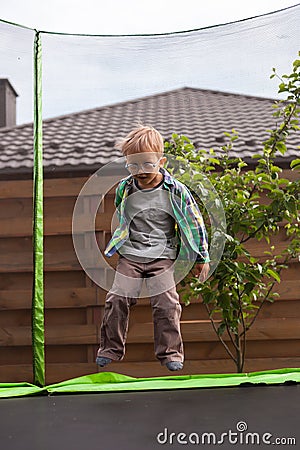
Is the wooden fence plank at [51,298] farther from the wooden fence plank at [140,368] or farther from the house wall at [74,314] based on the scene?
the wooden fence plank at [140,368]

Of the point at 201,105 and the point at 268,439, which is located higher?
the point at 201,105

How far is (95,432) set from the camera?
1.39 metres

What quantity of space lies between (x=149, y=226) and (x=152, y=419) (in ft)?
2.85

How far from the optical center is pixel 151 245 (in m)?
2.26

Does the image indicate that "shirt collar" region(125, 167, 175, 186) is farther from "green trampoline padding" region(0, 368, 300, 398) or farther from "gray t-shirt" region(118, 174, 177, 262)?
"green trampoline padding" region(0, 368, 300, 398)

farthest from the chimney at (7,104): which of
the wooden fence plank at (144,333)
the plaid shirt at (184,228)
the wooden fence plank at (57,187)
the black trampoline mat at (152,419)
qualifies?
the black trampoline mat at (152,419)

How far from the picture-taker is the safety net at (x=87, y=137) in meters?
2.58

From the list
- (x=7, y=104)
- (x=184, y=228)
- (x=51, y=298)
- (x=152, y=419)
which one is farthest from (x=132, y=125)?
(x=152, y=419)

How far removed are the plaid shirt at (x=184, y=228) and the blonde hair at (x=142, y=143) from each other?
113mm

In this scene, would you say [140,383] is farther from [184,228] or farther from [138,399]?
[184,228]

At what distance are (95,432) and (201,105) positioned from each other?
1582 mm

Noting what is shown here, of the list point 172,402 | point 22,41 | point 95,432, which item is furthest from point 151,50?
point 95,432

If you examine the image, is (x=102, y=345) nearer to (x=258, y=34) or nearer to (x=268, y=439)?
(x=268, y=439)

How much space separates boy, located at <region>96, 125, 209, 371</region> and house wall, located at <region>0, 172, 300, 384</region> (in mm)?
291
